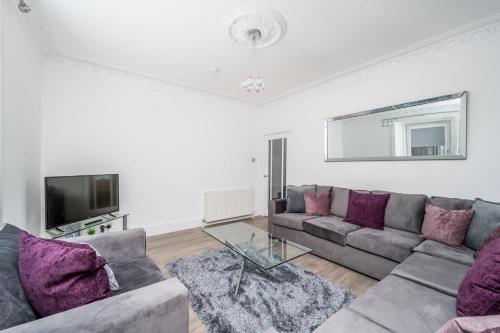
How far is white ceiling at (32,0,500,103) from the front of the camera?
2080mm

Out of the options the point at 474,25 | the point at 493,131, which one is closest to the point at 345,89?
the point at 474,25

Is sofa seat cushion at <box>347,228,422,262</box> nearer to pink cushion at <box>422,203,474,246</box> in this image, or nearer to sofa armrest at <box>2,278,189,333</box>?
pink cushion at <box>422,203,474,246</box>

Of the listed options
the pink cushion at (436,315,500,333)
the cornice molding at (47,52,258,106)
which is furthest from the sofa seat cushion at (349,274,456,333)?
the cornice molding at (47,52,258,106)

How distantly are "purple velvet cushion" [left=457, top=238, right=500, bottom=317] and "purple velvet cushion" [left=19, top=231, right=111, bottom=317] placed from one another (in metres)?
1.75

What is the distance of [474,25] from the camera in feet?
7.57

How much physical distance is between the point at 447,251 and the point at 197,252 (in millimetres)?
2742

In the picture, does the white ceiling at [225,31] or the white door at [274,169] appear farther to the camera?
the white door at [274,169]

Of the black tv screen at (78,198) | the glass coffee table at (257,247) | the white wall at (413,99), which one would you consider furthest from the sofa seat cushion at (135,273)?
the white wall at (413,99)

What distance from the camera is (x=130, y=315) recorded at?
0.90 m

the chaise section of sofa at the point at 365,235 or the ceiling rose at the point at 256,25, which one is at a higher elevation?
the ceiling rose at the point at 256,25

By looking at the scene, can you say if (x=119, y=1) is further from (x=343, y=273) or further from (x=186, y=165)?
(x=343, y=273)

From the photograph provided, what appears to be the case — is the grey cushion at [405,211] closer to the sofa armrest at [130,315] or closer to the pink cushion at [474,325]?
the pink cushion at [474,325]

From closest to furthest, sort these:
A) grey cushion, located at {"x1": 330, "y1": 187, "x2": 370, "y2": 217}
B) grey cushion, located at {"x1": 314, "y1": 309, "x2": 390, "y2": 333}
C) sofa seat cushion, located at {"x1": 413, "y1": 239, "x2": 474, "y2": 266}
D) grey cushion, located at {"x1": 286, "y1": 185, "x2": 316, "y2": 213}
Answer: grey cushion, located at {"x1": 314, "y1": 309, "x2": 390, "y2": 333} → sofa seat cushion, located at {"x1": 413, "y1": 239, "x2": 474, "y2": 266} → grey cushion, located at {"x1": 330, "y1": 187, "x2": 370, "y2": 217} → grey cushion, located at {"x1": 286, "y1": 185, "x2": 316, "y2": 213}

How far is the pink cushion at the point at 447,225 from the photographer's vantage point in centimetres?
206
